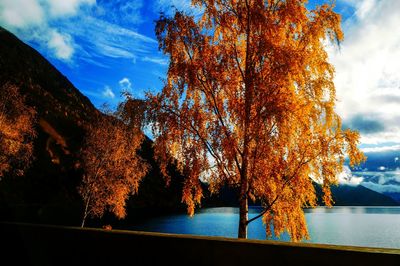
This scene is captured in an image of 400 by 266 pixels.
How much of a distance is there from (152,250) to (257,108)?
575cm

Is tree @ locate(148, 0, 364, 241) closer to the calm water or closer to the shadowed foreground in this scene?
the shadowed foreground

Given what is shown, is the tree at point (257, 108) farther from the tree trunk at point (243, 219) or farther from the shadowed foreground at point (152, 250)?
the shadowed foreground at point (152, 250)

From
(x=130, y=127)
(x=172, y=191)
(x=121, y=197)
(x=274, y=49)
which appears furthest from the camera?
(x=172, y=191)

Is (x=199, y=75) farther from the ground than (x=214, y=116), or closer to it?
farther from the ground

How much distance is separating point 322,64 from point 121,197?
24898 mm

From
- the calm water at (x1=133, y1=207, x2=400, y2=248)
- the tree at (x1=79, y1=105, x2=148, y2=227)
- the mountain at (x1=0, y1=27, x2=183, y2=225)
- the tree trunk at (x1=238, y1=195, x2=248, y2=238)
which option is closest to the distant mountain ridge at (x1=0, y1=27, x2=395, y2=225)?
the mountain at (x1=0, y1=27, x2=183, y2=225)

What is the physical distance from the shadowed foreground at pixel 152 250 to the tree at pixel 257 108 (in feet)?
13.6

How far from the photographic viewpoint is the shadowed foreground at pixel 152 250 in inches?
172

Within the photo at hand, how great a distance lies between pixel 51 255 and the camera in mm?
7695

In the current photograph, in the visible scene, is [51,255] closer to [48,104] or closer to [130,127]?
[130,127]

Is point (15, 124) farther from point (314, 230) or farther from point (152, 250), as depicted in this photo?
point (314, 230)

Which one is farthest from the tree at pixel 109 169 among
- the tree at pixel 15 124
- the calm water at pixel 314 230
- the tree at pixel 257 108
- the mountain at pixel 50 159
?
the calm water at pixel 314 230

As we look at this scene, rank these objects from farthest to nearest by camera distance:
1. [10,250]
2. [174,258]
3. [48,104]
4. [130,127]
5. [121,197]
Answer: [48,104], [121,197], [130,127], [10,250], [174,258]

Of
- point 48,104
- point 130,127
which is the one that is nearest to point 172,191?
point 48,104
